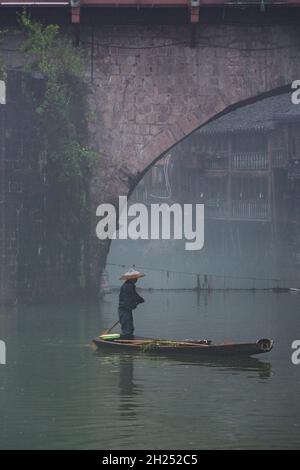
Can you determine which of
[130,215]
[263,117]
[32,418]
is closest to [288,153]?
[263,117]

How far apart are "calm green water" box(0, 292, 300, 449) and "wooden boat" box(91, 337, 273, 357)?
19 cm

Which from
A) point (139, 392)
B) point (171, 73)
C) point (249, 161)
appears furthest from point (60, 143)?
point (249, 161)

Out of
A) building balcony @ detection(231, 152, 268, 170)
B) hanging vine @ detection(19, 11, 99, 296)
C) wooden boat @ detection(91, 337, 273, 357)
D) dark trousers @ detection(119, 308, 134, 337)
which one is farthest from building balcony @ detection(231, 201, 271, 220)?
wooden boat @ detection(91, 337, 273, 357)

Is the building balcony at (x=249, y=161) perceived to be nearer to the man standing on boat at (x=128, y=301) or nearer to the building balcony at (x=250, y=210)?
the building balcony at (x=250, y=210)

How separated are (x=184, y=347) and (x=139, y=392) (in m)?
3.42

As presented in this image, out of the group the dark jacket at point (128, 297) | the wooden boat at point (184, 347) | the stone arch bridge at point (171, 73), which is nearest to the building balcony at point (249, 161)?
the stone arch bridge at point (171, 73)

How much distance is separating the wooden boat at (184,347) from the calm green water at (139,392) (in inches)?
7.5

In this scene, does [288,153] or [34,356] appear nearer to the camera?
[34,356]

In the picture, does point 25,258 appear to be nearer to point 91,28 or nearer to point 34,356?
point 91,28

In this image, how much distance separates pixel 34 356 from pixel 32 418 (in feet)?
22.4

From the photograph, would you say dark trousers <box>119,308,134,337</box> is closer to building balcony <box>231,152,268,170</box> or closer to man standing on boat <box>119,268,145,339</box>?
man standing on boat <box>119,268,145,339</box>

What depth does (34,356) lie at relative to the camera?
25656 mm

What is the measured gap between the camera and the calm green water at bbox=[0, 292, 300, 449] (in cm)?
1753

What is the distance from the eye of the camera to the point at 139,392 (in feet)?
69.5
